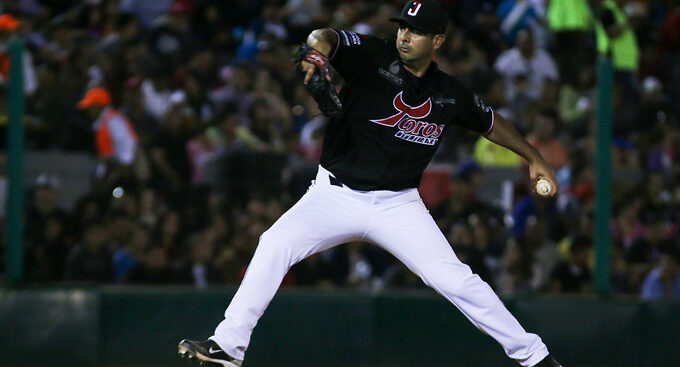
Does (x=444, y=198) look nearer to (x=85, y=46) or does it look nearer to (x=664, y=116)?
(x=664, y=116)

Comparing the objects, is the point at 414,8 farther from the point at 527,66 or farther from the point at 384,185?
the point at 527,66

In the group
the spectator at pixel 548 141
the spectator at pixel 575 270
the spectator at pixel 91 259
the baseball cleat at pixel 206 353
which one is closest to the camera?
the baseball cleat at pixel 206 353

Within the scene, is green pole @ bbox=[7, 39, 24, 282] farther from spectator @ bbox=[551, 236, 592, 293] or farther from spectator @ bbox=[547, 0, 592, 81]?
spectator @ bbox=[547, 0, 592, 81]

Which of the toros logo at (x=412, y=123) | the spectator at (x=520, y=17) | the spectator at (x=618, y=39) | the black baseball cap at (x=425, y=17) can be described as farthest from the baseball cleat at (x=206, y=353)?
the spectator at (x=520, y=17)

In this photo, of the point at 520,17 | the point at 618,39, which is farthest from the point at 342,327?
the point at 520,17

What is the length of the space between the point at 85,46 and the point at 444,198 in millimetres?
3780

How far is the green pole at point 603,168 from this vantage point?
25.5 feet

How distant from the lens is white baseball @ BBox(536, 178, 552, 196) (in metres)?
5.50

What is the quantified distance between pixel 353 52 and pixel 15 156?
11.5 feet

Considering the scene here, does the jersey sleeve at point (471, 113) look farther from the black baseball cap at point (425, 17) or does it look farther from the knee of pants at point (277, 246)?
the knee of pants at point (277, 246)

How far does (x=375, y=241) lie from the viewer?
18.0ft

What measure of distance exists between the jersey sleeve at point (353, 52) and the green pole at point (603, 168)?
2.91 metres

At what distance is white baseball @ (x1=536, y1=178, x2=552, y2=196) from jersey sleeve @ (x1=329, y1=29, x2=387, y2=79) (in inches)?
42.9

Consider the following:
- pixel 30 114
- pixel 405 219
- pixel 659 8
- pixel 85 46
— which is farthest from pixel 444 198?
pixel 659 8
